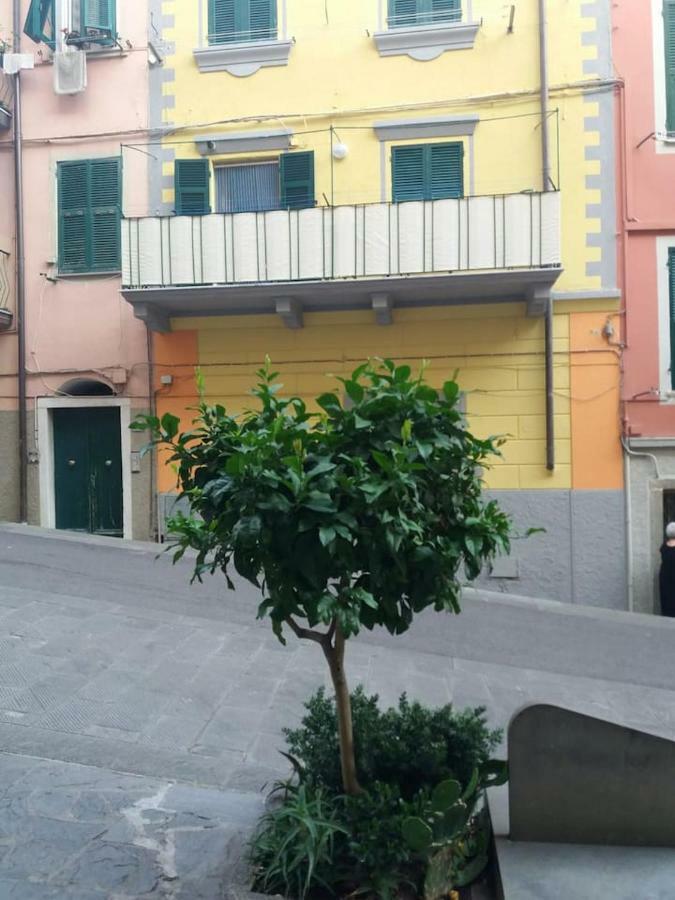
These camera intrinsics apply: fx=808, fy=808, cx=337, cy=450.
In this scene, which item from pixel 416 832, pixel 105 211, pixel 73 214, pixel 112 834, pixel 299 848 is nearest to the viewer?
pixel 416 832

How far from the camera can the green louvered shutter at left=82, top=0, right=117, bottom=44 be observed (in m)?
12.0

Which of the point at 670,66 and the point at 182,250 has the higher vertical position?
the point at 670,66

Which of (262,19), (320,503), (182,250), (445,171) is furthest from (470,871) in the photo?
(262,19)

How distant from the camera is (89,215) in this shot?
40.5 ft

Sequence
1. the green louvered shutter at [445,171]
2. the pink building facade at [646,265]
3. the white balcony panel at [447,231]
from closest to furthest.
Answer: the white balcony panel at [447,231]
the pink building facade at [646,265]
the green louvered shutter at [445,171]

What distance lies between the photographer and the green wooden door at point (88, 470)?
498 inches

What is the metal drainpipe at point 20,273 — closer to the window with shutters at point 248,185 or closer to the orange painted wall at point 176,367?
the orange painted wall at point 176,367

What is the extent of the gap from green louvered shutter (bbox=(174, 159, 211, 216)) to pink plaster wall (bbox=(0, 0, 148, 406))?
28.3 inches

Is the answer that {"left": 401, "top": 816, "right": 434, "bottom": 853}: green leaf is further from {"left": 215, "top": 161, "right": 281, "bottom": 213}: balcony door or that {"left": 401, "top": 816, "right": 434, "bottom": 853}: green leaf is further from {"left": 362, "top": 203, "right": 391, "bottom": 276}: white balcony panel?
{"left": 215, "top": 161, "right": 281, "bottom": 213}: balcony door

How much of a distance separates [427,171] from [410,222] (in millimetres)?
1304

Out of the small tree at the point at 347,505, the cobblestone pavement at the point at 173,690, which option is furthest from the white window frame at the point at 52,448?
the small tree at the point at 347,505

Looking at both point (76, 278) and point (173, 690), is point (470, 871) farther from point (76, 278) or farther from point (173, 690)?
point (76, 278)

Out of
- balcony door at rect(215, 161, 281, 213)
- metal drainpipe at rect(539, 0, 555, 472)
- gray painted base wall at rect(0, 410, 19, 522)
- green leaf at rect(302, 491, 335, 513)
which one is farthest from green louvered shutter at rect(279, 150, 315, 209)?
green leaf at rect(302, 491, 335, 513)

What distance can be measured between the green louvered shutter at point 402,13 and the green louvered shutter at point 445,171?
72.0 inches
